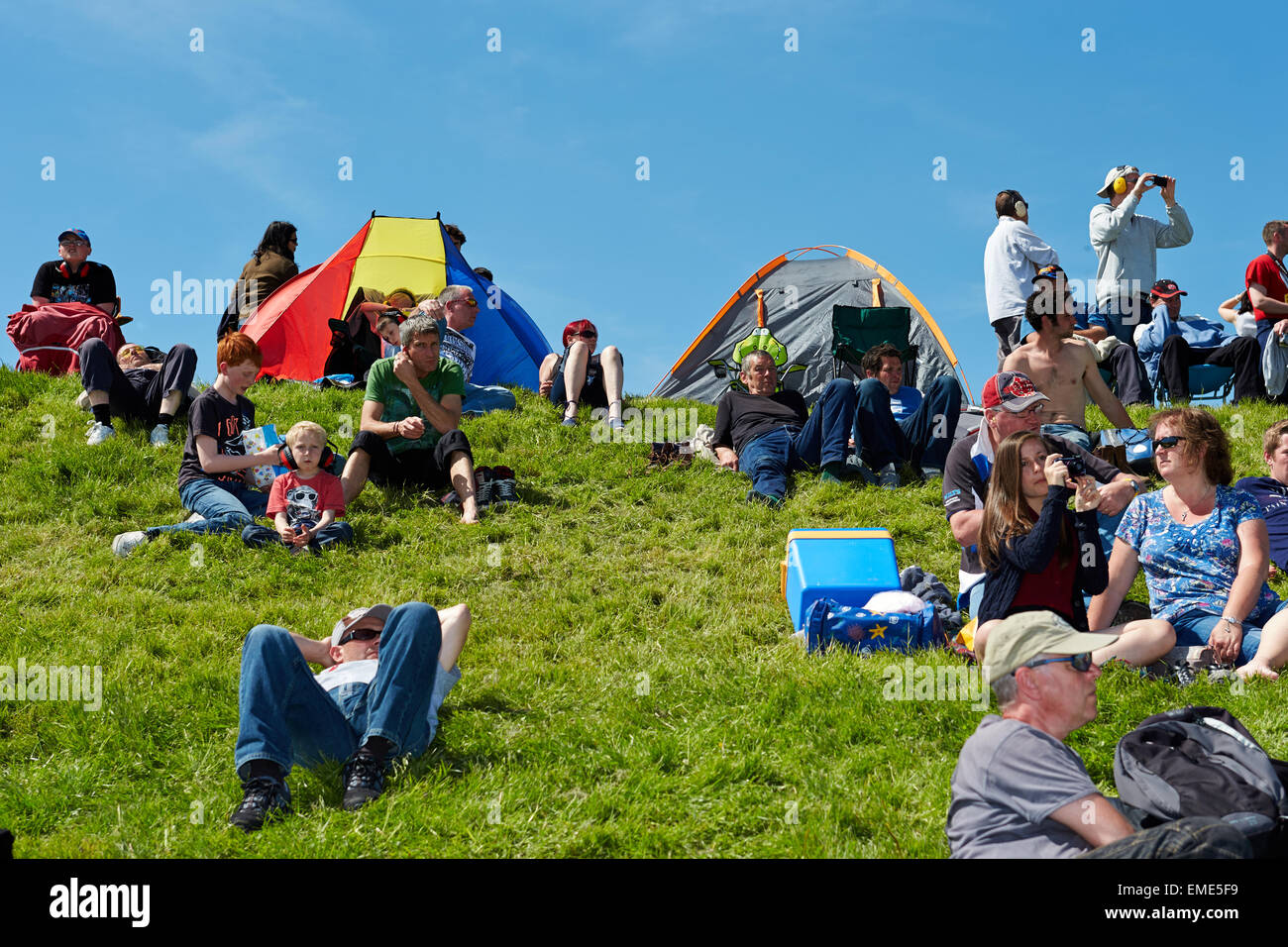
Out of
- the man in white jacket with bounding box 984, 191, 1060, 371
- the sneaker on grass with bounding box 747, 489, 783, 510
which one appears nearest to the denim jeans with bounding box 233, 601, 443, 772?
the sneaker on grass with bounding box 747, 489, 783, 510

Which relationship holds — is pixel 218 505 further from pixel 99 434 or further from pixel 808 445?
pixel 808 445

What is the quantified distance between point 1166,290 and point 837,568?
753 cm

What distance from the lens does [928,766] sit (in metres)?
4.54

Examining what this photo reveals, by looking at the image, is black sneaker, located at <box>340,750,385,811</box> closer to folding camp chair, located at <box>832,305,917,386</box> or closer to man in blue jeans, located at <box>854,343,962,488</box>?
man in blue jeans, located at <box>854,343,962,488</box>

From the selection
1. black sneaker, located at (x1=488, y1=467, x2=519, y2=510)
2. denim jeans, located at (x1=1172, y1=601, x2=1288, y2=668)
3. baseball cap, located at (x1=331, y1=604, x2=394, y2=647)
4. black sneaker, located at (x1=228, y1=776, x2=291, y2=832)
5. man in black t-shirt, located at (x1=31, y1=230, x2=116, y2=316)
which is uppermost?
man in black t-shirt, located at (x1=31, y1=230, x2=116, y2=316)

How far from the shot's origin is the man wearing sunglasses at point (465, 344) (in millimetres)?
11422

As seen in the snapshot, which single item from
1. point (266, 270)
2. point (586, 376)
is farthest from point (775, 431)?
point (266, 270)

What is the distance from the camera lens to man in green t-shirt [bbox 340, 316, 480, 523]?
28.7 feet

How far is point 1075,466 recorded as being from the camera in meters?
6.18

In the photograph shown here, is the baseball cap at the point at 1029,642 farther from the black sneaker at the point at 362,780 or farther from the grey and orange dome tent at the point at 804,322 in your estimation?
the grey and orange dome tent at the point at 804,322

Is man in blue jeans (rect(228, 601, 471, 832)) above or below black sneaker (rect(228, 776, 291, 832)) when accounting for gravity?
above

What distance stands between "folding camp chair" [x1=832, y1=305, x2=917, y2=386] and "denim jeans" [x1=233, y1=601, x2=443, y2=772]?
8703mm
